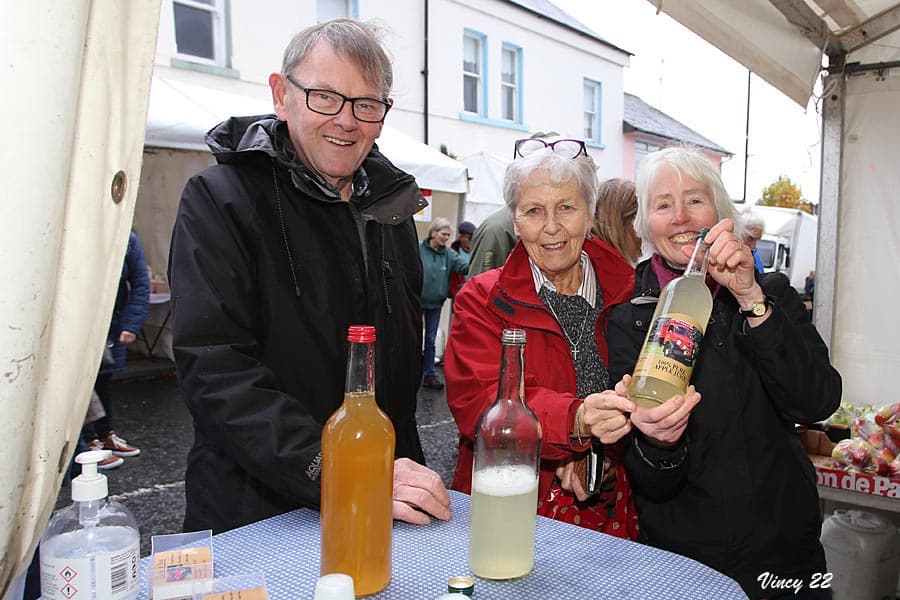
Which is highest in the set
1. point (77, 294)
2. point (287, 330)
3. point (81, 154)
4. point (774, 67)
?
point (774, 67)

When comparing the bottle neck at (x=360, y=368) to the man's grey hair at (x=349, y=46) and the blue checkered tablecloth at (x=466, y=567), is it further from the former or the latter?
the man's grey hair at (x=349, y=46)

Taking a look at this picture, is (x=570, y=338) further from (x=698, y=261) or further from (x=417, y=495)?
(x=417, y=495)

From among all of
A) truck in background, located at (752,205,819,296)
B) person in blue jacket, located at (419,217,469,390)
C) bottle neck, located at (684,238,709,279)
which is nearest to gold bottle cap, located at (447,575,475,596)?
bottle neck, located at (684,238,709,279)

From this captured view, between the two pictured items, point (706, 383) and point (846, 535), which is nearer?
point (706, 383)

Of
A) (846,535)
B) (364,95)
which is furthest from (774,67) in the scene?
(364,95)

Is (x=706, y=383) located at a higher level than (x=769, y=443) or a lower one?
higher

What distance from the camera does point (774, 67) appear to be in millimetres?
3594

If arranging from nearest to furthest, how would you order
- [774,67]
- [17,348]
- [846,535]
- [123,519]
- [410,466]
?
[17,348] < [123,519] < [410,466] < [846,535] < [774,67]

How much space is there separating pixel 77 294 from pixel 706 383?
1.54m

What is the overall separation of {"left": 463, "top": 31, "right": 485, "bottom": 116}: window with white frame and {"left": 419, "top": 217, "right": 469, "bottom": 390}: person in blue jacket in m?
5.56

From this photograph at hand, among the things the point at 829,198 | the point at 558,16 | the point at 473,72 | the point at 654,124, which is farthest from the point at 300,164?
the point at 654,124

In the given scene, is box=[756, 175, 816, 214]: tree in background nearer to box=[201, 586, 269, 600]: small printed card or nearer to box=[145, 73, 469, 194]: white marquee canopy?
box=[145, 73, 469, 194]: white marquee canopy

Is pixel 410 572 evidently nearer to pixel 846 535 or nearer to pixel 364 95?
pixel 364 95

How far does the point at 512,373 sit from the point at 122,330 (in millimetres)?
4940
